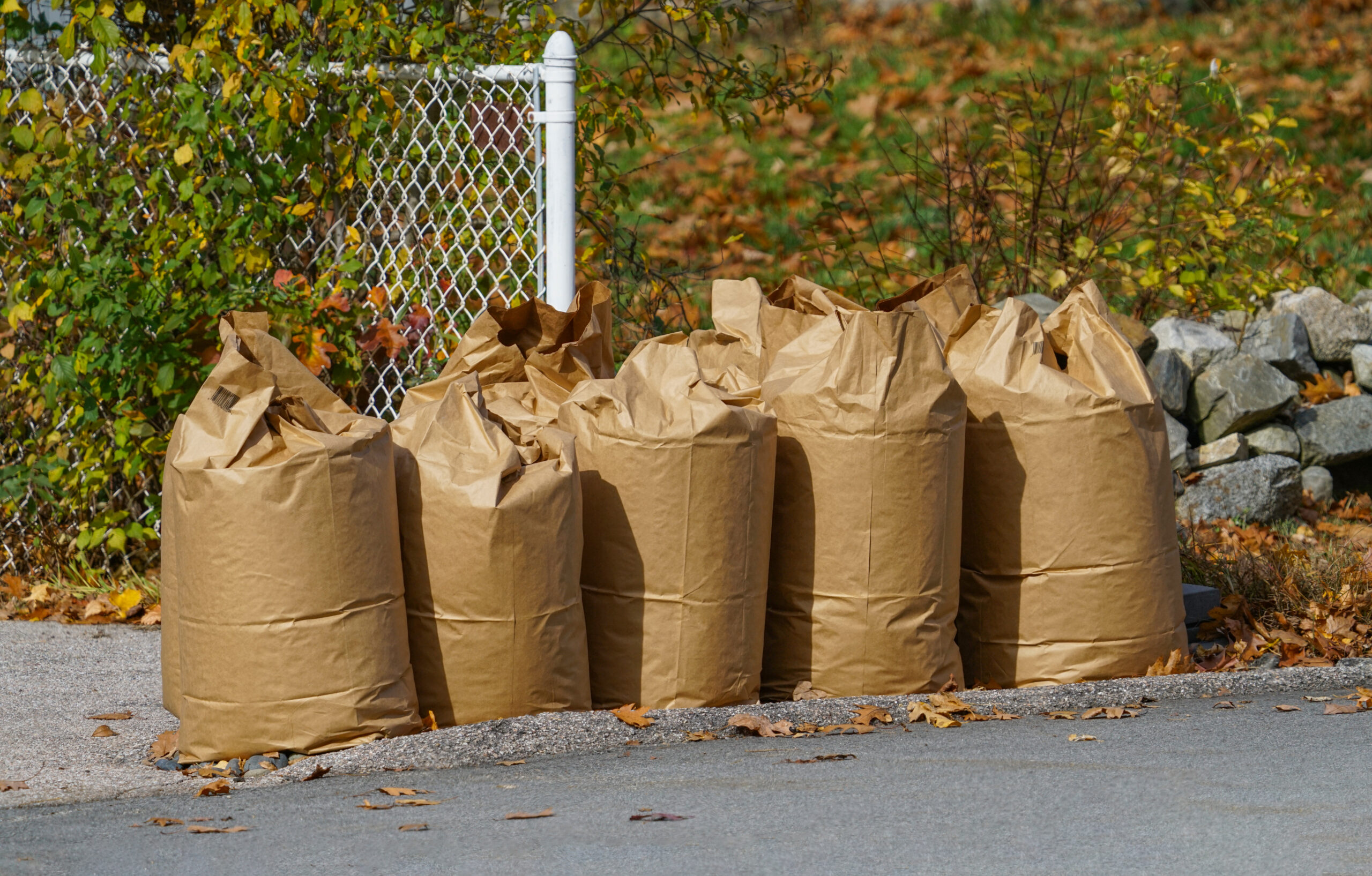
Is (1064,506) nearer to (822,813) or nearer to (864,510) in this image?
(864,510)

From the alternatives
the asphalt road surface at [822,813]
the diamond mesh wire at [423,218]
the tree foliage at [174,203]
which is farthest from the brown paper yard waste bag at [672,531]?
the tree foliage at [174,203]

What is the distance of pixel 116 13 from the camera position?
4.75 m

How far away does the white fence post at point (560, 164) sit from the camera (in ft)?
13.3

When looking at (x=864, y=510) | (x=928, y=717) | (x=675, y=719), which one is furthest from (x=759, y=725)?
(x=864, y=510)

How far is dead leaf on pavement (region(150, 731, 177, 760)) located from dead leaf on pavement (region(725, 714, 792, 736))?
1182 mm

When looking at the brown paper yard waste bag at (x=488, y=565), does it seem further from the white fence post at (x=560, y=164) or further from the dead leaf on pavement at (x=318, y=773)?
the white fence post at (x=560, y=164)

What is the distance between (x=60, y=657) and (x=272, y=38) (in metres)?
1.90

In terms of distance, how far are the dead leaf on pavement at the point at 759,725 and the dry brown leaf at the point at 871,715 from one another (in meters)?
0.15

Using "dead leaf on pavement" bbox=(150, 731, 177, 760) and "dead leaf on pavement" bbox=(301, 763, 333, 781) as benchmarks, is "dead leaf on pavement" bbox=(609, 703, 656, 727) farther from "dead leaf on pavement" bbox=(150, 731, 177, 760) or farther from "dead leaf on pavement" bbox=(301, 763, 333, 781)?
"dead leaf on pavement" bbox=(150, 731, 177, 760)

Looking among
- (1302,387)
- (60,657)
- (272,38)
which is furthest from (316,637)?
(1302,387)

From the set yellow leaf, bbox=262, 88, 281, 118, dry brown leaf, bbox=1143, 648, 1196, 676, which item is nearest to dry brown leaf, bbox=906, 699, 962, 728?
dry brown leaf, bbox=1143, 648, 1196, 676

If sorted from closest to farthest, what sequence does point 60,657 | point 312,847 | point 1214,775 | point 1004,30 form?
point 312,847 → point 1214,775 → point 60,657 → point 1004,30

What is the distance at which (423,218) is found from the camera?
452 centimetres

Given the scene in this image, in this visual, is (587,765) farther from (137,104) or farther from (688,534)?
(137,104)
